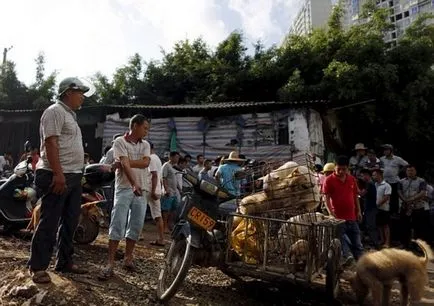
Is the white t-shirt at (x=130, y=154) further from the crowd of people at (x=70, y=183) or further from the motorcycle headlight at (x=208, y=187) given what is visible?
the motorcycle headlight at (x=208, y=187)

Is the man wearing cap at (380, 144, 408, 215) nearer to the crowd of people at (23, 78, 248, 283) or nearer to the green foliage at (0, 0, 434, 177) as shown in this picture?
the green foliage at (0, 0, 434, 177)

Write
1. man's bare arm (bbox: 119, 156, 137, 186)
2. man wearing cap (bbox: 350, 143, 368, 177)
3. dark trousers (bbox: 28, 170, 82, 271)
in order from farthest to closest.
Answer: man wearing cap (bbox: 350, 143, 368, 177) → man's bare arm (bbox: 119, 156, 137, 186) → dark trousers (bbox: 28, 170, 82, 271)

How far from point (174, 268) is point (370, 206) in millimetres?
5978

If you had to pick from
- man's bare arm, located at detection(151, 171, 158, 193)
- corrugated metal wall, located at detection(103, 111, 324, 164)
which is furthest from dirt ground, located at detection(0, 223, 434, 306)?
corrugated metal wall, located at detection(103, 111, 324, 164)

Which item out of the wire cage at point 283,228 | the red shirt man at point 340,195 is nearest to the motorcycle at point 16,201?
the wire cage at point 283,228

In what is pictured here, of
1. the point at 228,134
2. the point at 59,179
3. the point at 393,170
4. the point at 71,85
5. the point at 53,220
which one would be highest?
the point at 228,134

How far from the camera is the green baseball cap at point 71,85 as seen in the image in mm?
3859

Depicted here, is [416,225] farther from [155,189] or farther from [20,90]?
→ [20,90]

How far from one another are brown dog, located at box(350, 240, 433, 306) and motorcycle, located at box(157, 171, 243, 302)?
1.46m

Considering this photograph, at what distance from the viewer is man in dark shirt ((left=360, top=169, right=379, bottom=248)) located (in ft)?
28.4

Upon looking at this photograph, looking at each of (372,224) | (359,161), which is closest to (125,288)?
(372,224)

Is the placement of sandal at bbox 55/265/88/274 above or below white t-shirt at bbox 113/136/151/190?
below

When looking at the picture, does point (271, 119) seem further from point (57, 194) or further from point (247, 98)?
point (57, 194)

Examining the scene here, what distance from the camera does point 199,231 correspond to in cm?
405
